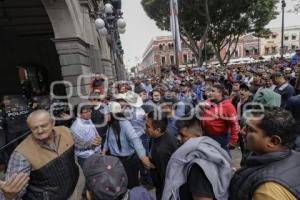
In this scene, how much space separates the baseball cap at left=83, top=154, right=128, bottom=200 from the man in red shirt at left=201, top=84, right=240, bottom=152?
266cm

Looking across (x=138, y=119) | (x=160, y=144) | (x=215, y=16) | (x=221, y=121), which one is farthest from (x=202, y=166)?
(x=215, y=16)

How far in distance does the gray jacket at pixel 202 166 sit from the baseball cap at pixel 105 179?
57 cm

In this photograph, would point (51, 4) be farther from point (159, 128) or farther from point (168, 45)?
point (168, 45)

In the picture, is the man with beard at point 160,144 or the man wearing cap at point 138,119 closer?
the man with beard at point 160,144

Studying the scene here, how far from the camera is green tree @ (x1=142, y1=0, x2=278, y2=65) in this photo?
2831 centimetres

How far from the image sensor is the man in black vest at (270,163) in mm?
1581

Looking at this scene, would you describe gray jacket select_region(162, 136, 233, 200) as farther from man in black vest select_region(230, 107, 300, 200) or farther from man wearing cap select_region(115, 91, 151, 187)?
man wearing cap select_region(115, 91, 151, 187)

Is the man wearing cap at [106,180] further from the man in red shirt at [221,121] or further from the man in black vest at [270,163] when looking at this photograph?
the man in red shirt at [221,121]

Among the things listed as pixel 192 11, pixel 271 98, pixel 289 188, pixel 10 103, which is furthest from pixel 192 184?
pixel 192 11

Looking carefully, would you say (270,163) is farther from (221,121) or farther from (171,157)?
(221,121)

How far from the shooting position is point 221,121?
4246 millimetres

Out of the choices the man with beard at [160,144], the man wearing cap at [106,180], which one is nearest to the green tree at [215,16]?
the man with beard at [160,144]

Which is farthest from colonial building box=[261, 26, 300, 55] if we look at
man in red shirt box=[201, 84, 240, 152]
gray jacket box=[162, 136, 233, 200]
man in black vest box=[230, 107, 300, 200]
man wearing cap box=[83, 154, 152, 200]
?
man wearing cap box=[83, 154, 152, 200]

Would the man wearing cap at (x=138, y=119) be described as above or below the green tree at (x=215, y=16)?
below
